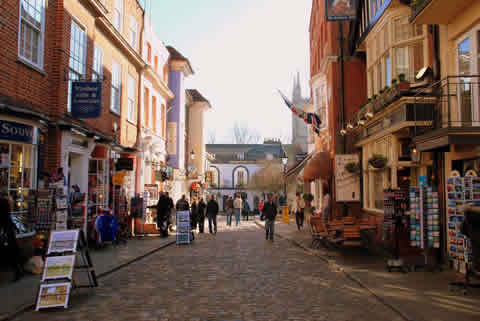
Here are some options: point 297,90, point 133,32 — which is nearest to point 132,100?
point 133,32

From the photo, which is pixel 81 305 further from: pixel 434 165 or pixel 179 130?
pixel 179 130

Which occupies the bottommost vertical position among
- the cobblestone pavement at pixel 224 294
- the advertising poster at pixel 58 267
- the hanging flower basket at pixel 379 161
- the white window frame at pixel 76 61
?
the cobblestone pavement at pixel 224 294

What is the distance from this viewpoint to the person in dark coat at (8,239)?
8.69 m

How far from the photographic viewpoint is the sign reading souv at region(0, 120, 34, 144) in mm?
9227

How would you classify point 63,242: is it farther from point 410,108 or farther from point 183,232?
point 183,232


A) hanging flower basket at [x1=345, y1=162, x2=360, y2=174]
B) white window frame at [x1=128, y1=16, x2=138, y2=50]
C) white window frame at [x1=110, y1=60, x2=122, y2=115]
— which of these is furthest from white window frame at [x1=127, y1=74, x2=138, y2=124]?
hanging flower basket at [x1=345, y1=162, x2=360, y2=174]

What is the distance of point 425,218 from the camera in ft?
32.5

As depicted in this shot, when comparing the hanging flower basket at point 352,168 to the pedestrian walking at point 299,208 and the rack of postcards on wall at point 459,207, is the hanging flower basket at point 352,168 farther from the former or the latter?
the rack of postcards on wall at point 459,207

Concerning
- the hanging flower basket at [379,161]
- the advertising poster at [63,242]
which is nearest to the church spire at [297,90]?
the hanging flower basket at [379,161]

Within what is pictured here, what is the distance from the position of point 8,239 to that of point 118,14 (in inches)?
474

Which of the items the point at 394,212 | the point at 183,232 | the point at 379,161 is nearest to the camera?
the point at 394,212

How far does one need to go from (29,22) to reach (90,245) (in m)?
6.93

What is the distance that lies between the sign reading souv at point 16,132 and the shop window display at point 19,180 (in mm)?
336

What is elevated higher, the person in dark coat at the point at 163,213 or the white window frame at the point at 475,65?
the white window frame at the point at 475,65
